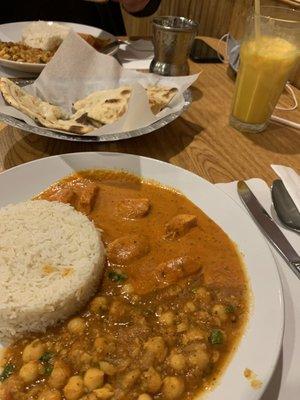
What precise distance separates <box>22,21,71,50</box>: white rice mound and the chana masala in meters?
1.48

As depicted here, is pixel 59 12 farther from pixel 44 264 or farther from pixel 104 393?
pixel 104 393

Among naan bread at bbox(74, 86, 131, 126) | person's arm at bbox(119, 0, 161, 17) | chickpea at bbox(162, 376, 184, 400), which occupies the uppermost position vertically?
person's arm at bbox(119, 0, 161, 17)

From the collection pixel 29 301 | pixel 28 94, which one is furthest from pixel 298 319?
pixel 28 94

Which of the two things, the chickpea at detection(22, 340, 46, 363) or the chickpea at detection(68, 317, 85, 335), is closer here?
the chickpea at detection(22, 340, 46, 363)

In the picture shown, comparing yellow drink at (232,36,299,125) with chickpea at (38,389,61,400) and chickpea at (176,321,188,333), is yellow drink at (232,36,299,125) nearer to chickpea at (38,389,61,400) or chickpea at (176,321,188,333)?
chickpea at (176,321,188,333)

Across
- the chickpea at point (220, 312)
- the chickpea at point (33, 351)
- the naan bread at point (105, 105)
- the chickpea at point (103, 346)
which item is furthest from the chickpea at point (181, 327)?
the naan bread at point (105, 105)

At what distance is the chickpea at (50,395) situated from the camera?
1052mm

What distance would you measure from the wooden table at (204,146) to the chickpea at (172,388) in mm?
1024

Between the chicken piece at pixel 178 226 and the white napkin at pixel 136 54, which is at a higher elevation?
the white napkin at pixel 136 54

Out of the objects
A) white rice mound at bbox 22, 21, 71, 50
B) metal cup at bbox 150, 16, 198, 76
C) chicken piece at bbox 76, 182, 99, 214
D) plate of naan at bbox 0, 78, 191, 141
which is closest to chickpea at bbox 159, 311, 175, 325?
chicken piece at bbox 76, 182, 99, 214

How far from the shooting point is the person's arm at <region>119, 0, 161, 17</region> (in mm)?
3160

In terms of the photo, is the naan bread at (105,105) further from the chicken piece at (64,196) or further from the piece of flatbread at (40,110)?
the chicken piece at (64,196)

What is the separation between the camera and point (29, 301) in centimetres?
127

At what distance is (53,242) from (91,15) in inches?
149
